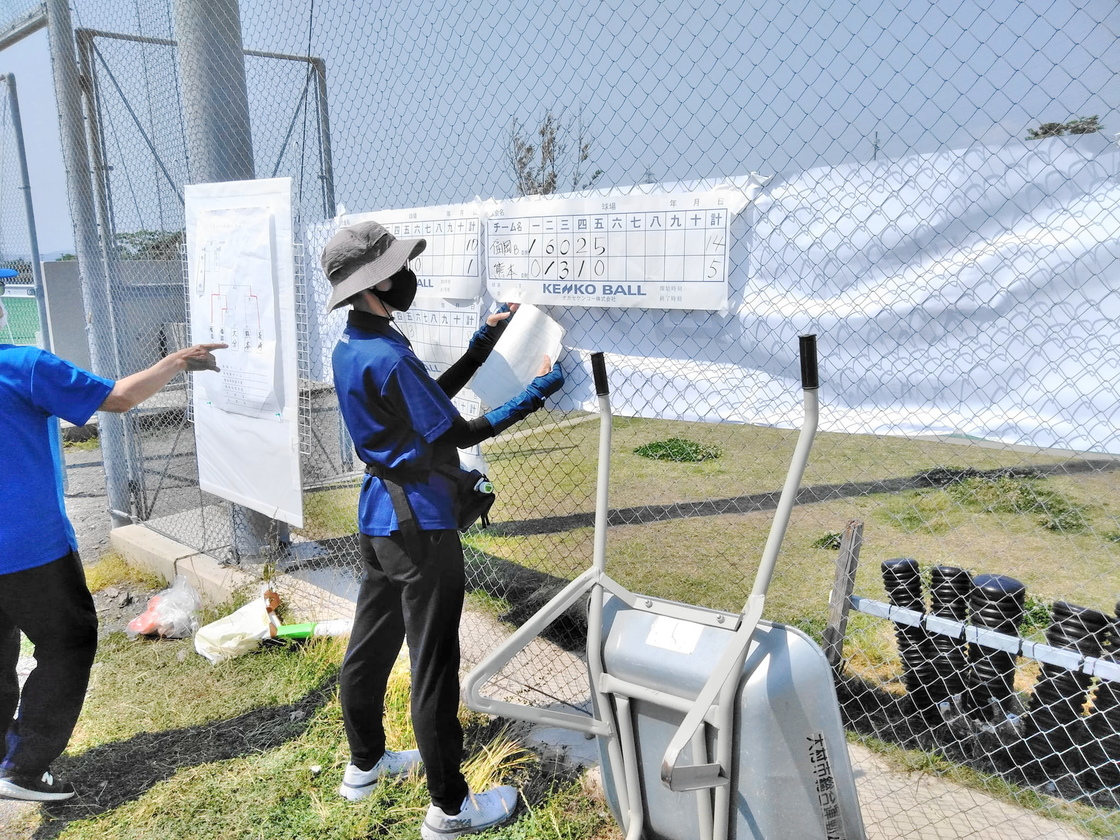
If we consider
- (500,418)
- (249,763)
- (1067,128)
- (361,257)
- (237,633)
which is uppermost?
(1067,128)

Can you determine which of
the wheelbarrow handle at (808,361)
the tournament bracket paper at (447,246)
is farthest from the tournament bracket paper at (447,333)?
the wheelbarrow handle at (808,361)

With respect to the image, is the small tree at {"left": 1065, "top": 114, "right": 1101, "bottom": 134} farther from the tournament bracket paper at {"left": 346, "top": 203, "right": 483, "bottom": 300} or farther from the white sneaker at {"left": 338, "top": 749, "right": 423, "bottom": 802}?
the white sneaker at {"left": 338, "top": 749, "right": 423, "bottom": 802}

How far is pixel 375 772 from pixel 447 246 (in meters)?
2.25

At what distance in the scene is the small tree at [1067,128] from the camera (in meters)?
1.91

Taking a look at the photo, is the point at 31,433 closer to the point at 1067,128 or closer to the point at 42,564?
the point at 42,564

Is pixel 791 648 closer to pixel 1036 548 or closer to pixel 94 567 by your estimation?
pixel 1036 548

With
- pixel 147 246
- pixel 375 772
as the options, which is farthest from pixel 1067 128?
pixel 147 246

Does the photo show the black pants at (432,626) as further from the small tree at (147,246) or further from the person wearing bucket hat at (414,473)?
the small tree at (147,246)

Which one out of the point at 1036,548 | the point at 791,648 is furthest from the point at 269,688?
the point at 1036,548

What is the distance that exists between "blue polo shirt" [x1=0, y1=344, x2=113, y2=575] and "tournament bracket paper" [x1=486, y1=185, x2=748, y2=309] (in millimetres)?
1719

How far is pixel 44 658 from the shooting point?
3.35 meters

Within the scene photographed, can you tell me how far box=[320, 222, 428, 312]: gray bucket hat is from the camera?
277cm

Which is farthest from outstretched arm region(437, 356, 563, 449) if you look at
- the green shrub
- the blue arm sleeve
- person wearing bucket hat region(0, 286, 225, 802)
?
the green shrub

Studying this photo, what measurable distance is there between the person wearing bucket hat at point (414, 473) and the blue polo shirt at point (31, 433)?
118cm
